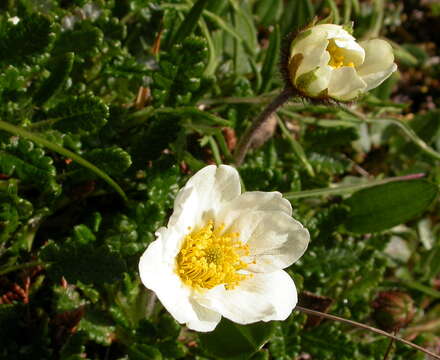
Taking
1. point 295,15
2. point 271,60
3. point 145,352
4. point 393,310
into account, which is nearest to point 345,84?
point 271,60

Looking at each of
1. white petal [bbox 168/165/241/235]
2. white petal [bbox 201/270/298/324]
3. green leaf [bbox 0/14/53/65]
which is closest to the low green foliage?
green leaf [bbox 0/14/53/65]

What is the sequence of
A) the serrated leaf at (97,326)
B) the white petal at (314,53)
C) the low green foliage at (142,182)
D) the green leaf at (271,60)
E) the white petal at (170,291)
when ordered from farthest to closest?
1. the green leaf at (271,60)
2. the serrated leaf at (97,326)
3. the low green foliage at (142,182)
4. the white petal at (314,53)
5. the white petal at (170,291)

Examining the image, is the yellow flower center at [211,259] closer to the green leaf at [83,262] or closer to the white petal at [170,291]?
the white petal at [170,291]

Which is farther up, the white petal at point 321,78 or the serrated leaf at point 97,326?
the white petal at point 321,78

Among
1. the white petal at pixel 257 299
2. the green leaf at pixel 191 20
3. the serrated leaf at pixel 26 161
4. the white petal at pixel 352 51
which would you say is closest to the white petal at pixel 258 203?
the white petal at pixel 257 299

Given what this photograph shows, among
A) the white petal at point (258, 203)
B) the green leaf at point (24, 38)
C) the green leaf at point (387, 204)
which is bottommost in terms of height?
the green leaf at point (387, 204)

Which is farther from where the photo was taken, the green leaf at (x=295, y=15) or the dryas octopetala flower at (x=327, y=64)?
the green leaf at (x=295, y=15)

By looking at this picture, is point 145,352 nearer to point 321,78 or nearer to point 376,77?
point 321,78
